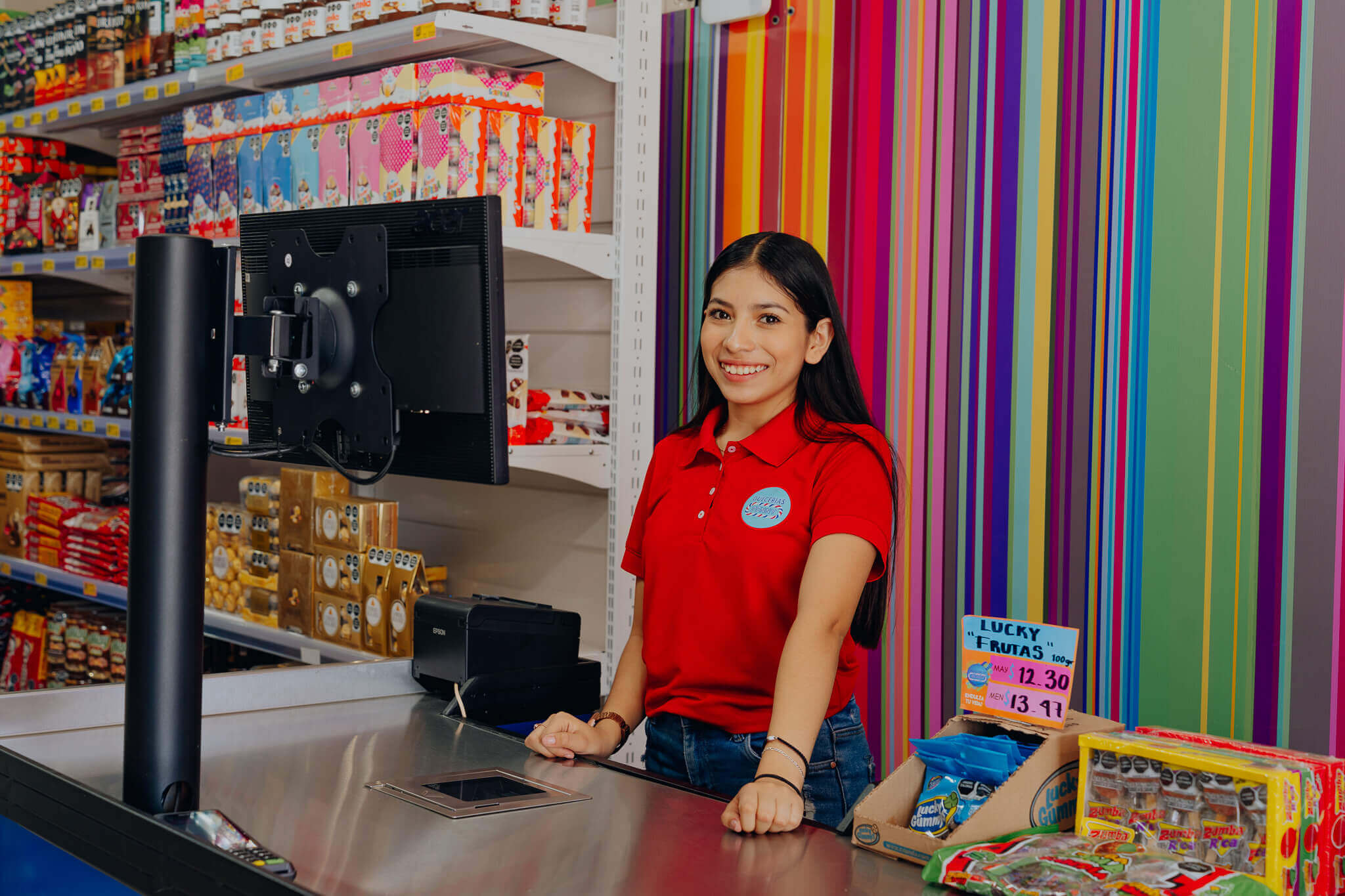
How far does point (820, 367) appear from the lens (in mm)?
2070

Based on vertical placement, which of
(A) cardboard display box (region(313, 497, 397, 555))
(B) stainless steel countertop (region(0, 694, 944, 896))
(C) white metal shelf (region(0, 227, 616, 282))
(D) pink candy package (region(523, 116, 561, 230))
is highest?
(D) pink candy package (region(523, 116, 561, 230))

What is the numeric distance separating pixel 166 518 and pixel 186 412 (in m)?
0.12

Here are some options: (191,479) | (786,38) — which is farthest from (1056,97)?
(191,479)

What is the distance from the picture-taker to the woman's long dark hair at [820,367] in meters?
2.00

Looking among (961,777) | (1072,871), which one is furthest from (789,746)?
(1072,871)

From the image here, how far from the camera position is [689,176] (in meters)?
3.00

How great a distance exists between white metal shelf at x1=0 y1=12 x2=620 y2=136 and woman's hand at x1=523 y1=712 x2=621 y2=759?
5.12ft

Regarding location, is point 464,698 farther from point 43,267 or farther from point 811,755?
point 43,267

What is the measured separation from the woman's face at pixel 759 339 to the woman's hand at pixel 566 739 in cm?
54

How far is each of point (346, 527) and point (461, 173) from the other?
90cm

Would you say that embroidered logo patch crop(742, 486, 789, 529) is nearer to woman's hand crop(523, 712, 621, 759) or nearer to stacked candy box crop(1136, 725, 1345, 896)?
woman's hand crop(523, 712, 621, 759)

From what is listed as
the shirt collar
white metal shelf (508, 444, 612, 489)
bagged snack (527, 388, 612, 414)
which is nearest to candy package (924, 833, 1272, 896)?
the shirt collar

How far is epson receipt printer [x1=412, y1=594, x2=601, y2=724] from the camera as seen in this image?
219cm

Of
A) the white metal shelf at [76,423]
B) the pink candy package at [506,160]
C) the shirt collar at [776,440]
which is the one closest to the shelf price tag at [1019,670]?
the shirt collar at [776,440]
